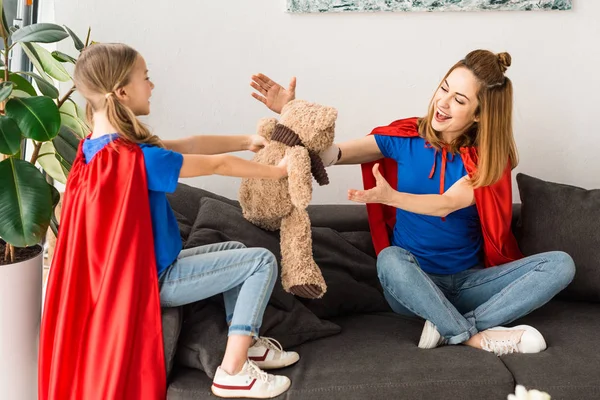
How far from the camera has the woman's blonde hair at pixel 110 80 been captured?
5.70 feet

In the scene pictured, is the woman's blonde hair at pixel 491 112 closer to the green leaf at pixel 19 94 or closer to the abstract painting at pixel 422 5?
the abstract painting at pixel 422 5

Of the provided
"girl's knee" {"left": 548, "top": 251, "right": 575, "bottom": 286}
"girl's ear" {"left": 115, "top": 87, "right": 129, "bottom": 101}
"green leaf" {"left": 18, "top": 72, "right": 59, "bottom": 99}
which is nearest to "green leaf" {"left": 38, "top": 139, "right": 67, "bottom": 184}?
"green leaf" {"left": 18, "top": 72, "right": 59, "bottom": 99}

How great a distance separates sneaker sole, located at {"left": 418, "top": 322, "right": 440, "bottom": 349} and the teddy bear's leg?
0.33 metres

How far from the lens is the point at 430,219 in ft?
7.48

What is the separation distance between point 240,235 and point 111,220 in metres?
0.51

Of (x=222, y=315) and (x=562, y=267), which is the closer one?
(x=222, y=315)

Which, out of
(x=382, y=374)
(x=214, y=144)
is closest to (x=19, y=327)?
(x=214, y=144)

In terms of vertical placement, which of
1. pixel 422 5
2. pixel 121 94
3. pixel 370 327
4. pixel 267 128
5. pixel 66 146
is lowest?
pixel 370 327

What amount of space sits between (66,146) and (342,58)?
113 cm

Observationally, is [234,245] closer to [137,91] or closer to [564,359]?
[137,91]

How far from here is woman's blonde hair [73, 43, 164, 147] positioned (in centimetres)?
174

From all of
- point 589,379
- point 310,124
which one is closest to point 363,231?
point 310,124

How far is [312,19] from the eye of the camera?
2639 mm

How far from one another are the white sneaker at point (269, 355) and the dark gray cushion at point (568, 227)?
1.03 m
